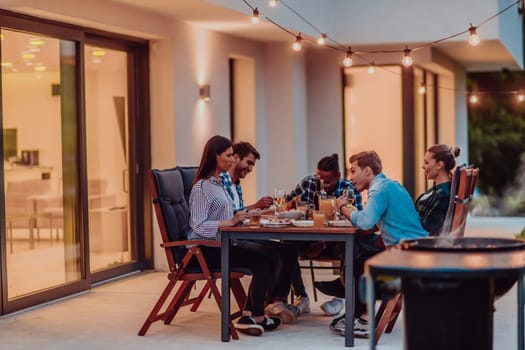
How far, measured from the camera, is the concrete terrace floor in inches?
247

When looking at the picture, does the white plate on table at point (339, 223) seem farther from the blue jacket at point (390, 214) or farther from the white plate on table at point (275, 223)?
the white plate on table at point (275, 223)

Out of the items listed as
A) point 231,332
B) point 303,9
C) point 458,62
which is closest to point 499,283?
point 231,332

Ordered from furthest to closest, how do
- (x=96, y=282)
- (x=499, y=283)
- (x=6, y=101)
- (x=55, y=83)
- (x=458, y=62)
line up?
(x=458, y=62) < (x=96, y=282) < (x=55, y=83) < (x=6, y=101) < (x=499, y=283)

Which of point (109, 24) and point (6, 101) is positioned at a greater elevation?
point (109, 24)

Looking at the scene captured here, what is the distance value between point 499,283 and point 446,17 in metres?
7.75

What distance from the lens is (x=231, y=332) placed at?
6.40 metres

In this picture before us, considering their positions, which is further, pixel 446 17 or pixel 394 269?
pixel 446 17

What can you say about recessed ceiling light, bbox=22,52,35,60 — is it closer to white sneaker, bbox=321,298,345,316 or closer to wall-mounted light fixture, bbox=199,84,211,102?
Answer: wall-mounted light fixture, bbox=199,84,211,102

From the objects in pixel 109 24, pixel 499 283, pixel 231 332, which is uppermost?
pixel 109 24

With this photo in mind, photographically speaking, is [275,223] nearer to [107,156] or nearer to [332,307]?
[332,307]

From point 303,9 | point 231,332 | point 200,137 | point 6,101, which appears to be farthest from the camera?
point 303,9

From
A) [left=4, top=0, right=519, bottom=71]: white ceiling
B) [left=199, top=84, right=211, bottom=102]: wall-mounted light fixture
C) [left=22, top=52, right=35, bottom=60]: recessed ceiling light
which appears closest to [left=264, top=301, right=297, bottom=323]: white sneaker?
[left=22, top=52, right=35, bottom=60]: recessed ceiling light

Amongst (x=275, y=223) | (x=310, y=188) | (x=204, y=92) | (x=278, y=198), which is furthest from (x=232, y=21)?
(x=275, y=223)

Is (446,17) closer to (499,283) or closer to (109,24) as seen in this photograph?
(109,24)
